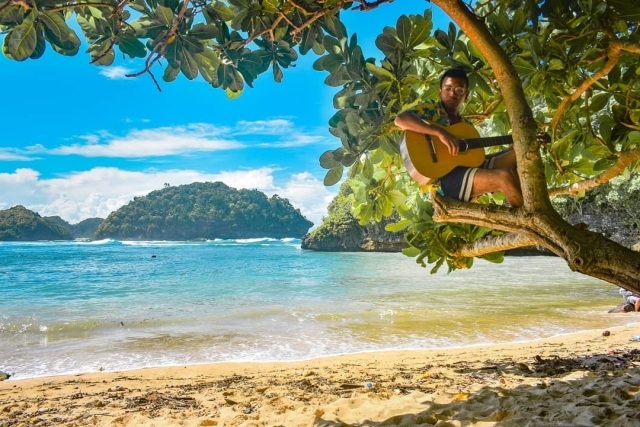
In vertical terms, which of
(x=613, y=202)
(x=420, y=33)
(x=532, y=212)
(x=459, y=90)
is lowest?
(x=532, y=212)

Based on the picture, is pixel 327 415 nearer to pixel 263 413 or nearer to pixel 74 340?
pixel 263 413

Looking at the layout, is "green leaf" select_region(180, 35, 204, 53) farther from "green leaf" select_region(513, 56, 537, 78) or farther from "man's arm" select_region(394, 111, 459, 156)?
"green leaf" select_region(513, 56, 537, 78)

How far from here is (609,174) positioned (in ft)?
5.73

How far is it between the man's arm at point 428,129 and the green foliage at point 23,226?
3960 inches

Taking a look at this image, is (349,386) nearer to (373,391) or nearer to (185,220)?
(373,391)

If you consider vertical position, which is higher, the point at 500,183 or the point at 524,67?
the point at 524,67

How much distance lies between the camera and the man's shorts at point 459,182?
5.43 feet

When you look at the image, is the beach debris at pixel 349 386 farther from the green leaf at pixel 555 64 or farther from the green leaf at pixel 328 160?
the green leaf at pixel 555 64

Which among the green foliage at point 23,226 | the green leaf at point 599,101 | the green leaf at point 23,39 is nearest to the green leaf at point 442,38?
the green leaf at point 599,101

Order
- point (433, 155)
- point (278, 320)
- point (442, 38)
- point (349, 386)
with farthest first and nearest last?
1. point (278, 320)
2. point (349, 386)
3. point (442, 38)
4. point (433, 155)

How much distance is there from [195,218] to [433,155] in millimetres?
95314

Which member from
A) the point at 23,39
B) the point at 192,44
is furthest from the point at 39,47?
the point at 192,44

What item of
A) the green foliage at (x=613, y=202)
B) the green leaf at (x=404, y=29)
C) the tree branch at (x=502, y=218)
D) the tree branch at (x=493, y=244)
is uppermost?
the green foliage at (x=613, y=202)

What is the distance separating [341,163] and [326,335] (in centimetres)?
581
